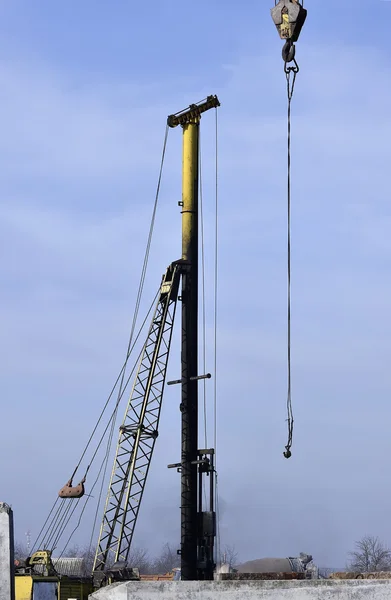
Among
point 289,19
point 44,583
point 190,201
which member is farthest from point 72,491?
point 289,19

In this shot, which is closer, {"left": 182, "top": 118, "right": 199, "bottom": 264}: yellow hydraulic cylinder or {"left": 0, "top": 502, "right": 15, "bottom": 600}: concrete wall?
{"left": 0, "top": 502, "right": 15, "bottom": 600}: concrete wall

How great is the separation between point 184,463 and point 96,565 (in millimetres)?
4843

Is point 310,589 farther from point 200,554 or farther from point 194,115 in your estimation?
point 194,115

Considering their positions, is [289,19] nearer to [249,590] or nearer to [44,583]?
[249,590]

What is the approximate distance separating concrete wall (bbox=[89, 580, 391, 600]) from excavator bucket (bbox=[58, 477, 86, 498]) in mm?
25039

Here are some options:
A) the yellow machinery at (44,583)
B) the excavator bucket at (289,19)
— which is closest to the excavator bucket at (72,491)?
the yellow machinery at (44,583)

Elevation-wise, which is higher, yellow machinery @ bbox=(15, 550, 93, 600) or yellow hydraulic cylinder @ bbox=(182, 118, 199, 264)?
yellow hydraulic cylinder @ bbox=(182, 118, 199, 264)

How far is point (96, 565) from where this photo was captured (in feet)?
111

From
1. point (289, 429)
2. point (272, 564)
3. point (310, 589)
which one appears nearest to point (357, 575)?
point (310, 589)

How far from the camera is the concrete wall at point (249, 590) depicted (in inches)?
411

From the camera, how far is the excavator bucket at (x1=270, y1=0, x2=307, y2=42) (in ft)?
54.9

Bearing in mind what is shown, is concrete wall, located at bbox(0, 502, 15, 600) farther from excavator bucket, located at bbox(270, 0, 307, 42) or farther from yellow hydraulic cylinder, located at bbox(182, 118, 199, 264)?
yellow hydraulic cylinder, located at bbox(182, 118, 199, 264)

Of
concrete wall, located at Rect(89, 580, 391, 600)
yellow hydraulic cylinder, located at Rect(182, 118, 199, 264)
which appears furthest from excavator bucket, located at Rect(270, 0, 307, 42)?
yellow hydraulic cylinder, located at Rect(182, 118, 199, 264)

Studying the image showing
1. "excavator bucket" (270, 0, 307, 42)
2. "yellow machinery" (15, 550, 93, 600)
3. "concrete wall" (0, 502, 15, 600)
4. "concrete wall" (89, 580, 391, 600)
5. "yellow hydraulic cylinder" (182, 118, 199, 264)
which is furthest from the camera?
"yellow hydraulic cylinder" (182, 118, 199, 264)
